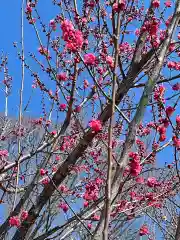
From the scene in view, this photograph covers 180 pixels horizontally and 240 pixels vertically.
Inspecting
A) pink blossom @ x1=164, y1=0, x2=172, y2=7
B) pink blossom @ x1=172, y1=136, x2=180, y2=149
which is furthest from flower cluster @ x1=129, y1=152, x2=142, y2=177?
pink blossom @ x1=164, y1=0, x2=172, y2=7

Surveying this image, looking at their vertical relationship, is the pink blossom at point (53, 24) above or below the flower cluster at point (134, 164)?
above

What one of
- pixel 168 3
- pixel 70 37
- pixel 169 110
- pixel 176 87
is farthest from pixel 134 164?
pixel 168 3

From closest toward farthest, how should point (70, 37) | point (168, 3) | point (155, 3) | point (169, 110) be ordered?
point (70, 37)
point (169, 110)
point (155, 3)
point (168, 3)

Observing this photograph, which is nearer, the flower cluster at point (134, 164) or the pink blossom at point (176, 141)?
the flower cluster at point (134, 164)

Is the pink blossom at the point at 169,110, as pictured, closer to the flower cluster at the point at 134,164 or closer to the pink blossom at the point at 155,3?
the flower cluster at the point at 134,164

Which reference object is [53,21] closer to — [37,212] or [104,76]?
[104,76]

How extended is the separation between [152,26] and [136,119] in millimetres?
821

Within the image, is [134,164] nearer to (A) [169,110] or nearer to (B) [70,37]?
(A) [169,110]

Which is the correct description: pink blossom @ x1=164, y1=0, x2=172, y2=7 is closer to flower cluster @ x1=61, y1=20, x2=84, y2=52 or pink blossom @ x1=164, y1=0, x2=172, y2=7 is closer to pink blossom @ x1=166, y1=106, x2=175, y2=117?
pink blossom @ x1=166, y1=106, x2=175, y2=117

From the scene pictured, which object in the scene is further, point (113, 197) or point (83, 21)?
point (83, 21)

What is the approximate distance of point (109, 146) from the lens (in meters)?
1.51

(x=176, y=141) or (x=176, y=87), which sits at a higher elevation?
(x=176, y=87)

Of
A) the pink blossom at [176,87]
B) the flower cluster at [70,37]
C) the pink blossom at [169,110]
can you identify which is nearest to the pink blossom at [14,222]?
the pink blossom at [176,87]

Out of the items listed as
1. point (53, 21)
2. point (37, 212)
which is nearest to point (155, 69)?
point (37, 212)
